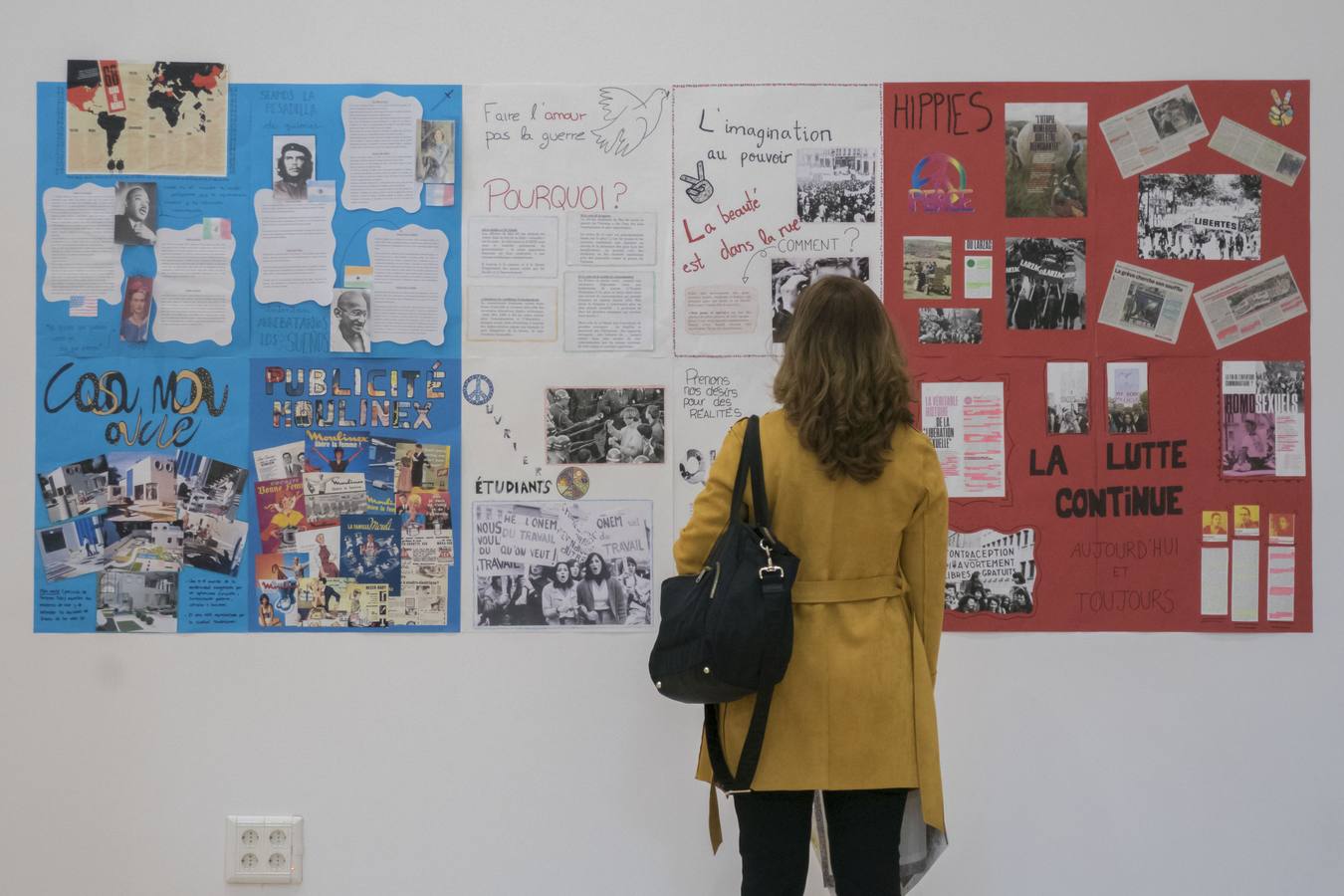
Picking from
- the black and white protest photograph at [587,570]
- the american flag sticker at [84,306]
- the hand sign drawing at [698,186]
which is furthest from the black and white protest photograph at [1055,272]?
the american flag sticker at [84,306]

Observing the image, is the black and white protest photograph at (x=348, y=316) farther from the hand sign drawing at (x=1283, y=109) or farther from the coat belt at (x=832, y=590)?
the hand sign drawing at (x=1283, y=109)

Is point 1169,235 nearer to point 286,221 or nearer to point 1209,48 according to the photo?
point 1209,48

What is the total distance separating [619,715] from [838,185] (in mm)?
1275

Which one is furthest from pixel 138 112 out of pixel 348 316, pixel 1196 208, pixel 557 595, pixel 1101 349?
pixel 1196 208

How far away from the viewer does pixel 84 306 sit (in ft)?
7.24

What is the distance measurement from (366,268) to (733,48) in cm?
96

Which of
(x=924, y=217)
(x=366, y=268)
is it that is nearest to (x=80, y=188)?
(x=366, y=268)

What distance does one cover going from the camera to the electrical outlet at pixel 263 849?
2.16m

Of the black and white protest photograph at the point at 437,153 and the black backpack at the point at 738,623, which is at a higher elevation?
the black and white protest photograph at the point at 437,153

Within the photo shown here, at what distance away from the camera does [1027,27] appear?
2193 millimetres

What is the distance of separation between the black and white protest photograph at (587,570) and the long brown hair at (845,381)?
70cm

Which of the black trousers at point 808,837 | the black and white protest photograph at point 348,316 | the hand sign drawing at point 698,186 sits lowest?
the black trousers at point 808,837

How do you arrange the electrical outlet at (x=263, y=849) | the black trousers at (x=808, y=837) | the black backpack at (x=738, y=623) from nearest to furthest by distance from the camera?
the black backpack at (x=738, y=623), the black trousers at (x=808, y=837), the electrical outlet at (x=263, y=849)

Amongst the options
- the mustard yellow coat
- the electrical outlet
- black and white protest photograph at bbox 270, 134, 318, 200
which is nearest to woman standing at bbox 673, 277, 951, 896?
the mustard yellow coat
